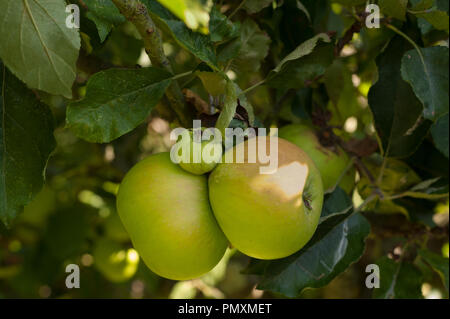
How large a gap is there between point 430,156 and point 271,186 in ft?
1.79

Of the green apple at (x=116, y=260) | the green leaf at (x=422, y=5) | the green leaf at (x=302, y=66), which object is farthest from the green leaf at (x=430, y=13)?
the green apple at (x=116, y=260)

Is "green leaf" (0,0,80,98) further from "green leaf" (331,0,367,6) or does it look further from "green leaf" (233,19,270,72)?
Result: "green leaf" (331,0,367,6)

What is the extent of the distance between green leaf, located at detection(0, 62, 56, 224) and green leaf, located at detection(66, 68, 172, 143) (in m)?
0.10

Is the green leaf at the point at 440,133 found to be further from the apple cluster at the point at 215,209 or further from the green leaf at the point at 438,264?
the apple cluster at the point at 215,209

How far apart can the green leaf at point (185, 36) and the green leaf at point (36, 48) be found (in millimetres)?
149

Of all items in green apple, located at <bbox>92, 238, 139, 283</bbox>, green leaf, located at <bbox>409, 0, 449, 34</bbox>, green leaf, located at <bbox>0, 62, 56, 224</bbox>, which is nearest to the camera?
green leaf, located at <bbox>0, 62, 56, 224</bbox>

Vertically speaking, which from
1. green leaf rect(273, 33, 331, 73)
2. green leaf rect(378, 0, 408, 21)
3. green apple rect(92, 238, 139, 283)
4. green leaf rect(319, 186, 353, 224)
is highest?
green leaf rect(378, 0, 408, 21)

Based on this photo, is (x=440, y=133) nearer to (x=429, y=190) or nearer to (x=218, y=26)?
(x=429, y=190)

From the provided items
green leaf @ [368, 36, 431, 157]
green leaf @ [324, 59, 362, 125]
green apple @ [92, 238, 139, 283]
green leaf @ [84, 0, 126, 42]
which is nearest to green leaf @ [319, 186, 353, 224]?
green leaf @ [368, 36, 431, 157]

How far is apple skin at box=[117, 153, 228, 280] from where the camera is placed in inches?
27.9

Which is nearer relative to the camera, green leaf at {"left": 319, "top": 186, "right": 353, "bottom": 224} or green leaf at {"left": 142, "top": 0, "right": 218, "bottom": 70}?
green leaf at {"left": 142, "top": 0, "right": 218, "bottom": 70}

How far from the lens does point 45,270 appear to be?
5.49 feet

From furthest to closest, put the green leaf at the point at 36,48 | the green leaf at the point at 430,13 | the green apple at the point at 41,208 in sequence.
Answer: the green apple at the point at 41,208
the green leaf at the point at 430,13
the green leaf at the point at 36,48

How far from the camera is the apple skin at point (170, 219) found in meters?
0.71
